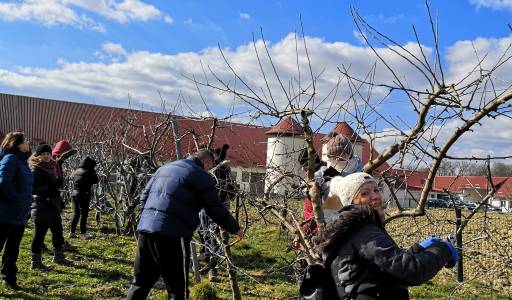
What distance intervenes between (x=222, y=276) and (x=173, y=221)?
2.88m

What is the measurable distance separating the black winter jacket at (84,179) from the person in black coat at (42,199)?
2.47m

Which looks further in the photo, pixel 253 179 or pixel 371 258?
pixel 253 179

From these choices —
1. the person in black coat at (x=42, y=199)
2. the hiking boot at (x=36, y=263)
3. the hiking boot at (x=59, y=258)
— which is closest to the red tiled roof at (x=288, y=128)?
the person in black coat at (x=42, y=199)

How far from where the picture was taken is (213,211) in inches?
152

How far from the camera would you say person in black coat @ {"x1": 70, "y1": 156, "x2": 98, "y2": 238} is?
879cm

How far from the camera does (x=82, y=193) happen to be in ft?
28.9

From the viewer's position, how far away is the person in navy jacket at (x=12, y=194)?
4980mm

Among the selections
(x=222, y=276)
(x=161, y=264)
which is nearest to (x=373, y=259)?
(x=161, y=264)

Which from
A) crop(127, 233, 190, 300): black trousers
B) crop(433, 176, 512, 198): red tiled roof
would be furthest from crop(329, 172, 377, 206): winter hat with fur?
crop(127, 233, 190, 300): black trousers

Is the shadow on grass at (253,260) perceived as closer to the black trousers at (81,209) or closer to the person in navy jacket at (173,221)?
the black trousers at (81,209)

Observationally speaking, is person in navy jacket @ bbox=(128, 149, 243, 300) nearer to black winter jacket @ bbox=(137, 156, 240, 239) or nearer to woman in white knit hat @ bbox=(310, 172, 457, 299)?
black winter jacket @ bbox=(137, 156, 240, 239)

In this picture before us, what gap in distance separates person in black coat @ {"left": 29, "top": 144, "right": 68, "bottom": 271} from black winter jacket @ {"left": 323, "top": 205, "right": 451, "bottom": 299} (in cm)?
491

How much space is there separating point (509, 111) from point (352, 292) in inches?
43.5

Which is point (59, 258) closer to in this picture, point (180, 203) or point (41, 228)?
point (41, 228)
